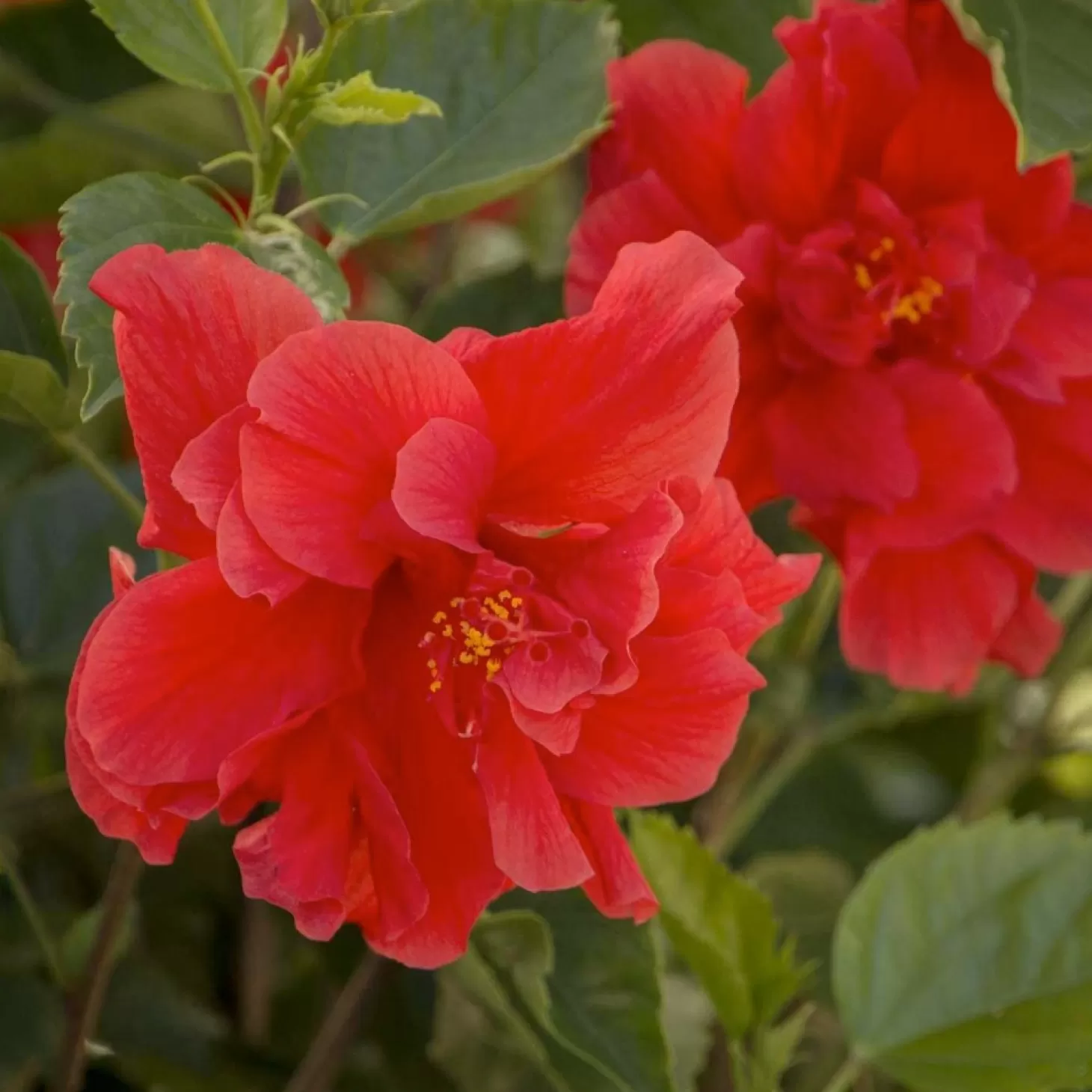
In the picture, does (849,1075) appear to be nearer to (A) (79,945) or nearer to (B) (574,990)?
(B) (574,990)

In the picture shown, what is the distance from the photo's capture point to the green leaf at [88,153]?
0.73 meters

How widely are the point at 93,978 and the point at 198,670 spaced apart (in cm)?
19

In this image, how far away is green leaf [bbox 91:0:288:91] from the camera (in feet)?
1.40

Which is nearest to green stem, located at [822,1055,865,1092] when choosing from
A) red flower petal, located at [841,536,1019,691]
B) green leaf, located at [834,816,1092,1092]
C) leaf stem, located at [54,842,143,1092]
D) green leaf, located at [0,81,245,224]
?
green leaf, located at [834,816,1092,1092]

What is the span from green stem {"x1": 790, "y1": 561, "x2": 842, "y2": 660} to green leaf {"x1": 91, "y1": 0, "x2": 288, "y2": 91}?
37 centimetres

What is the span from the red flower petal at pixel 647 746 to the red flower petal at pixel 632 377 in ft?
0.19

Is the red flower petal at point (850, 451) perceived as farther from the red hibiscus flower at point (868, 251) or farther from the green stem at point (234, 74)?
the green stem at point (234, 74)

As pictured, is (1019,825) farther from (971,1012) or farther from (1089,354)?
(1089,354)

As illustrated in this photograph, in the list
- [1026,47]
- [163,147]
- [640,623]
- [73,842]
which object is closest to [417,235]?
[163,147]

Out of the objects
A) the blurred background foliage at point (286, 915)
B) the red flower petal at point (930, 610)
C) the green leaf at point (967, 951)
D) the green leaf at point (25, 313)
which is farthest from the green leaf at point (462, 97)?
the green leaf at point (967, 951)

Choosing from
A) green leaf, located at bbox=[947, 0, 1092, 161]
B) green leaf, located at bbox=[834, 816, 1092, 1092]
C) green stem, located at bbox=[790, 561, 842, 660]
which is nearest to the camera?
green leaf, located at bbox=[947, 0, 1092, 161]

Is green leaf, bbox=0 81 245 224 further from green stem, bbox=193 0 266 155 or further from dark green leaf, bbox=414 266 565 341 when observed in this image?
green stem, bbox=193 0 266 155

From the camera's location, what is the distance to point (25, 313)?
0.51 m

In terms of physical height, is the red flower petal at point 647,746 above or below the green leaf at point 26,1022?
above
